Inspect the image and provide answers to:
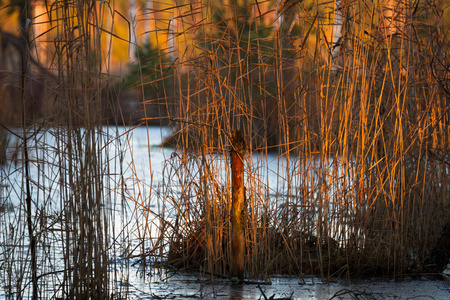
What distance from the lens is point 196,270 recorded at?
9.37 ft

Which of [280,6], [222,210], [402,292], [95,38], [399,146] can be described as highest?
[280,6]

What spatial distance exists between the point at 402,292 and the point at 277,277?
592 millimetres

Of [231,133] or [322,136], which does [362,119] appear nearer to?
[322,136]

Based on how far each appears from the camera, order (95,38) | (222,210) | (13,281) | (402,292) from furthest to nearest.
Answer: (222,210), (402,292), (13,281), (95,38)

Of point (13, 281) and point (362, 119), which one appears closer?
point (13, 281)

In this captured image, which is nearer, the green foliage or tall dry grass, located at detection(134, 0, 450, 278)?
the green foliage

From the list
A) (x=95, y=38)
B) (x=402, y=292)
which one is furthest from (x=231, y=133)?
(x=402, y=292)

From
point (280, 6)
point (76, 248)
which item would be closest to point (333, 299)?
point (76, 248)

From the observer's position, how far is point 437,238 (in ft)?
9.65

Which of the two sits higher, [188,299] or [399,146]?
[399,146]

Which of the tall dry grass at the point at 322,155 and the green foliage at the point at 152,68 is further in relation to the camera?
the tall dry grass at the point at 322,155

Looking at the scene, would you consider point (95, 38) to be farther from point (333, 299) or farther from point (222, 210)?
point (333, 299)

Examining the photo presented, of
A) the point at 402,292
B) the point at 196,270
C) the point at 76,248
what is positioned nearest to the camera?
the point at 76,248

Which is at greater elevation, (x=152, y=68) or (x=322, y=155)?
(x=152, y=68)
